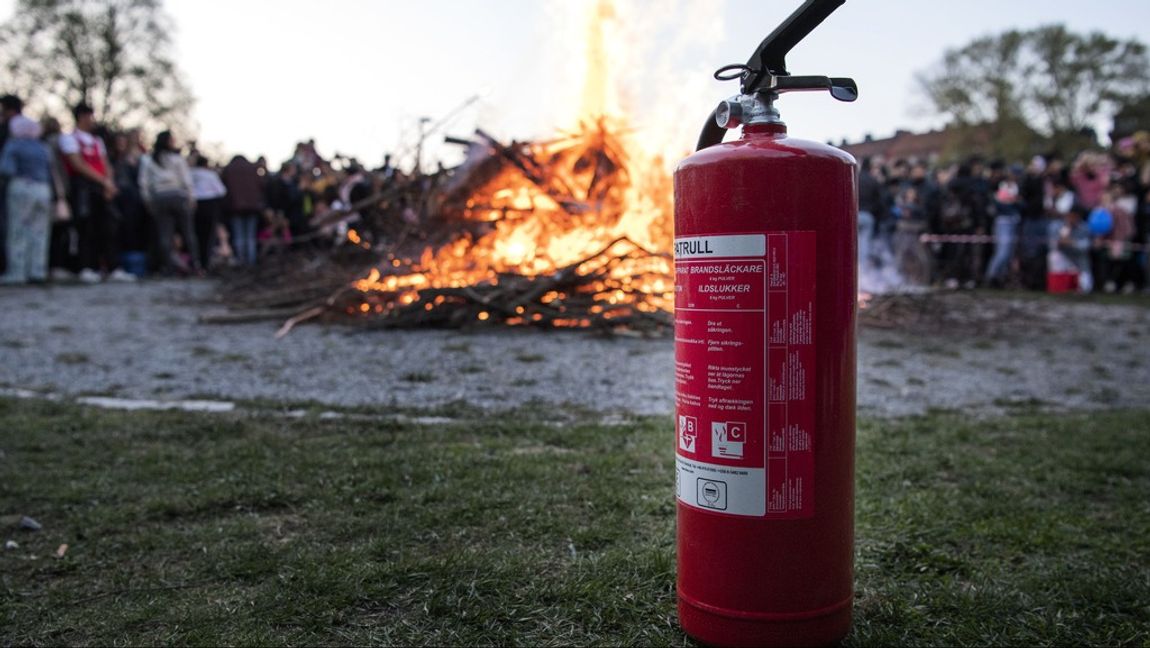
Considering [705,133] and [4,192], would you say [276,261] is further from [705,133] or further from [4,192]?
[705,133]

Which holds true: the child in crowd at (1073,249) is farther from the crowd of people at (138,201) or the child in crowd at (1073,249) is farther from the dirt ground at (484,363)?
the crowd of people at (138,201)

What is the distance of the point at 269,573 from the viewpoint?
278cm

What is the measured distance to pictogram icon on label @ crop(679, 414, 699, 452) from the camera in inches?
91.7

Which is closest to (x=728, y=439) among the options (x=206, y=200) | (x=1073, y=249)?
(x=206, y=200)

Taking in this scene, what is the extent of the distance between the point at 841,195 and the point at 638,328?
5737 mm

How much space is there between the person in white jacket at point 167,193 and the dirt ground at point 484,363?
3913mm

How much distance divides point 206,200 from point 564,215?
26.7 feet

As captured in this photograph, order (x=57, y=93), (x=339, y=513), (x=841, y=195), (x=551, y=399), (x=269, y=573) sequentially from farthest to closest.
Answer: (x=57, y=93)
(x=551, y=399)
(x=339, y=513)
(x=269, y=573)
(x=841, y=195)

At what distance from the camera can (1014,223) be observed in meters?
16.4

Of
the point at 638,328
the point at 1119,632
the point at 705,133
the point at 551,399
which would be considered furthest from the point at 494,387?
the point at 1119,632

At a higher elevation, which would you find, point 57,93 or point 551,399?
point 57,93

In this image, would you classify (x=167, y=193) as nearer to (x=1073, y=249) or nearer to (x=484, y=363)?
(x=484, y=363)

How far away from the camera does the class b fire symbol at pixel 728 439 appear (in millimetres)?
2248

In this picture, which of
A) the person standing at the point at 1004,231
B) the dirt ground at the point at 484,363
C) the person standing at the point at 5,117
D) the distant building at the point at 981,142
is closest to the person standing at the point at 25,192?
the person standing at the point at 5,117
